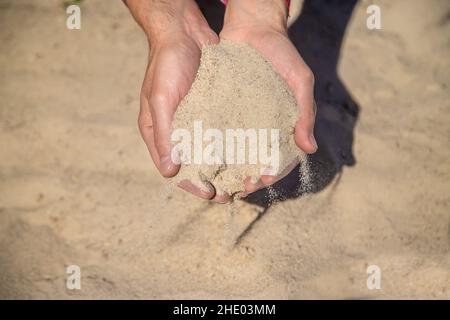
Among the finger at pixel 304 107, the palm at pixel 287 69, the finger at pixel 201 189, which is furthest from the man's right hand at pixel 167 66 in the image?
the finger at pixel 304 107

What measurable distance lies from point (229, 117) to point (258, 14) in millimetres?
713

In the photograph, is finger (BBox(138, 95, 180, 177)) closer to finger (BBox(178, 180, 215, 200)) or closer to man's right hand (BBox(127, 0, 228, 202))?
man's right hand (BBox(127, 0, 228, 202))

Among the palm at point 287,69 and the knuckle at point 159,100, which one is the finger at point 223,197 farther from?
the knuckle at point 159,100

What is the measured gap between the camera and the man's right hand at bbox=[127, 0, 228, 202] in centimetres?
147

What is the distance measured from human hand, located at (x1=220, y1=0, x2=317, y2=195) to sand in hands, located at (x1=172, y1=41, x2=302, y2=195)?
0.05 meters

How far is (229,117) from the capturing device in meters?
1.42

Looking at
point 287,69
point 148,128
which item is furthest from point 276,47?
point 148,128

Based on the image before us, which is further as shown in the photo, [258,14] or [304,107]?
[258,14]

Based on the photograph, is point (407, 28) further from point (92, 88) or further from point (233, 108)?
point (92, 88)

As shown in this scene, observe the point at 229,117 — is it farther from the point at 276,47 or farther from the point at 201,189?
the point at 276,47

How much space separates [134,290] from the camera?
1661mm

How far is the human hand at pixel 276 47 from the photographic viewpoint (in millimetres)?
1507

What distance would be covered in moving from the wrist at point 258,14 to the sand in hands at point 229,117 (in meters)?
0.44
